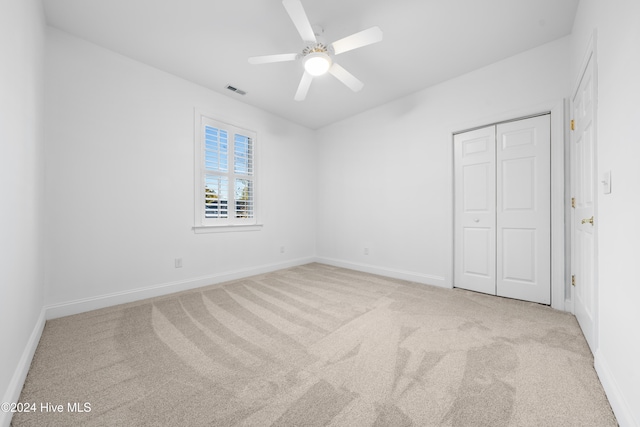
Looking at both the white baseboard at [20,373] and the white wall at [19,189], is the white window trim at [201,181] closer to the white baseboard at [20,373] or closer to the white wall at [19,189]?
the white wall at [19,189]

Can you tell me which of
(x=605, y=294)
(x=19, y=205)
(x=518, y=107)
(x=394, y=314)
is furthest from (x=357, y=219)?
(x=19, y=205)

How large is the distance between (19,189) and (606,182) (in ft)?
11.4

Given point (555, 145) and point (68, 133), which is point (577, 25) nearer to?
point (555, 145)

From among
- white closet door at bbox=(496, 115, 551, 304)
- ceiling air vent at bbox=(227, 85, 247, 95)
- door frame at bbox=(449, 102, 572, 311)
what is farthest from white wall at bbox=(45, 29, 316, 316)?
door frame at bbox=(449, 102, 572, 311)

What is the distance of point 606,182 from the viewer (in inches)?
55.1

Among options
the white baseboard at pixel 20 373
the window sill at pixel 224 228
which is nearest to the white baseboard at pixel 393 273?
the window sill at pixel 224 228

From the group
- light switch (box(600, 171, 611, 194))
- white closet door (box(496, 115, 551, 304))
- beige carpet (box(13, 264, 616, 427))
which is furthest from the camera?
white closet door (box(496, 115, 551, 304))

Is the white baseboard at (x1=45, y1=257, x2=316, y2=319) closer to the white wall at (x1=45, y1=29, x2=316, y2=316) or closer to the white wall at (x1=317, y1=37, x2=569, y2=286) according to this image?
the white wall at (x1=45, y1=29, x2=316, y2=316)

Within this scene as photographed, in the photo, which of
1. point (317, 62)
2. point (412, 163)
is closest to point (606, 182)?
point (317, 62)

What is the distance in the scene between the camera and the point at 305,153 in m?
4.90

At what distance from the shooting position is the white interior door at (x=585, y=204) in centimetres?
171

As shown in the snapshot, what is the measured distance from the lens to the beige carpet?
121cm

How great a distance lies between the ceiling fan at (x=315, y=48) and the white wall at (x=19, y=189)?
148 cm

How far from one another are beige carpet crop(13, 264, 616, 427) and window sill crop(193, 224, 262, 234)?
1.05 metres
